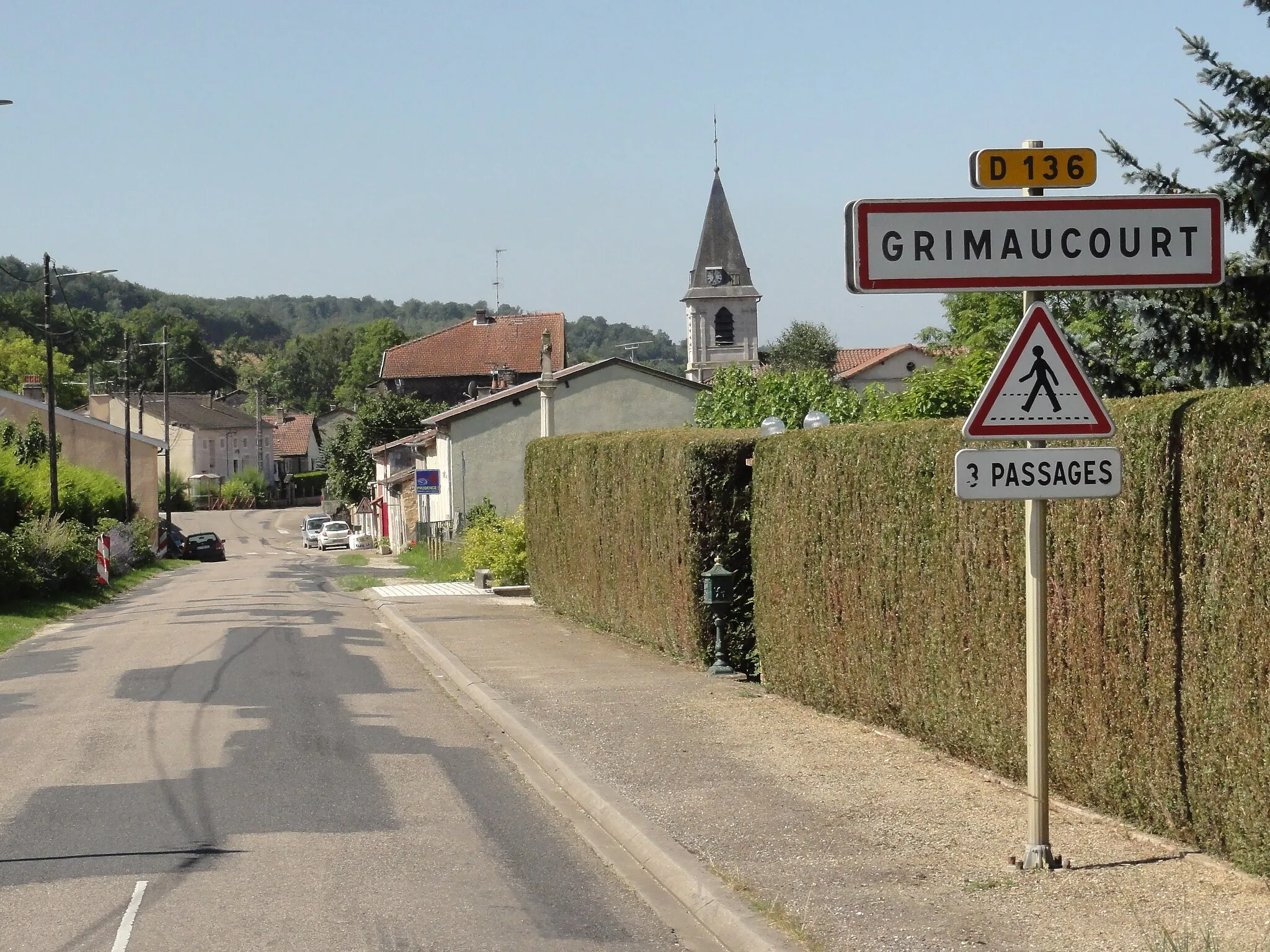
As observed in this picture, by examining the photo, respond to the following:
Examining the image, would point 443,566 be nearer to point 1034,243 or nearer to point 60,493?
point 60,493

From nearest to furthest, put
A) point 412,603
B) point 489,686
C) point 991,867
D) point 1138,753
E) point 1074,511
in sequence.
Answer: point 991,867 → point 1138,753 → point 1074,511 → point 489,686 → point 412,603

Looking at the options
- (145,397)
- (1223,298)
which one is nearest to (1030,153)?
(1223,298)

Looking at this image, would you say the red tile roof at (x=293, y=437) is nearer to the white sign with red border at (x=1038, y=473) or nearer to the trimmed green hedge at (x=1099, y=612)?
the trimmed green hedge at (x=1099, y=612)

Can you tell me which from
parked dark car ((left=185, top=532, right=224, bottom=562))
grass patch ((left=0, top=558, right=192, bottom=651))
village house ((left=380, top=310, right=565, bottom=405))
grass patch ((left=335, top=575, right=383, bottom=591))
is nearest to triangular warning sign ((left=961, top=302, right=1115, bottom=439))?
grass patch ((left=0, top=558, right=192, bottom=651))

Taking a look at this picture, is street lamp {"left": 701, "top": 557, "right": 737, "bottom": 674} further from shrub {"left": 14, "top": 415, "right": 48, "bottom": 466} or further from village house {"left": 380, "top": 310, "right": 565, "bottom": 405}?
village house {"left": 380, "top": 310, "right": 565, "bottom": 405}

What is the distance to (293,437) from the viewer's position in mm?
124000

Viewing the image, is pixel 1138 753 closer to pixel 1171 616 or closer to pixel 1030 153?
pixel 1171 616

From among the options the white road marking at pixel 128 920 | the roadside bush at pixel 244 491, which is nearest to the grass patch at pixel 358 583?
the white road marking at pixel 128 920

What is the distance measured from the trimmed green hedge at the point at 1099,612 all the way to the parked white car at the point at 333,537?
5748 cm

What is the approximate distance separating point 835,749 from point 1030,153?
4.85m

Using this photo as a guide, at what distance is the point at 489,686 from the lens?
44.6 feet

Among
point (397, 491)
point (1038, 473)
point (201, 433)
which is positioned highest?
point (201, 433)

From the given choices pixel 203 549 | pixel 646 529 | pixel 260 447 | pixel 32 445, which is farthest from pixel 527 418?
pixel 260 447

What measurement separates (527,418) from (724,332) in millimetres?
37318
